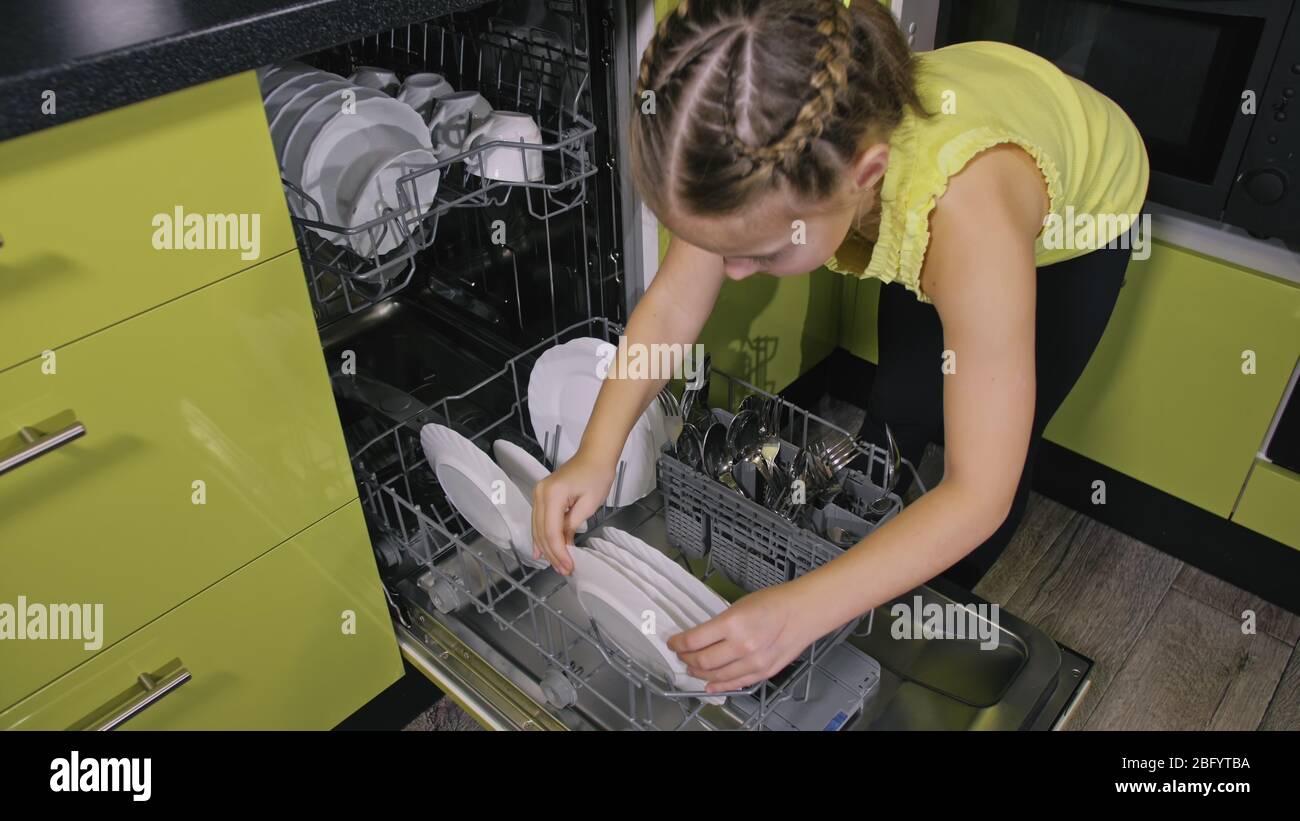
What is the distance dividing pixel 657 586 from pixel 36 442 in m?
0.50

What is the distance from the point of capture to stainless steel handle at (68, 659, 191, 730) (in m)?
0.88

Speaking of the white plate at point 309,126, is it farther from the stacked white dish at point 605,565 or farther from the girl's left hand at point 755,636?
the girl's left hand at point 755,636

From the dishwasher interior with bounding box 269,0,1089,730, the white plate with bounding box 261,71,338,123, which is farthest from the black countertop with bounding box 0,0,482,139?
the white plate with bounding box 261,71,338,123

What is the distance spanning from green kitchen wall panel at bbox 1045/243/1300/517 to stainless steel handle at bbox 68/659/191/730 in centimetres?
119

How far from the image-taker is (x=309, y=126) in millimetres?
990

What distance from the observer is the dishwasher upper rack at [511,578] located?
876mm

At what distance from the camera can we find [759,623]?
74 cm

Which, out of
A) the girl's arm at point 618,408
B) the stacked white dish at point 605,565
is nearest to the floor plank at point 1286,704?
the stacked white dish at point 605,565

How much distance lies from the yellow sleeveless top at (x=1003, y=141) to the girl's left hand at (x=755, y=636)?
28cm

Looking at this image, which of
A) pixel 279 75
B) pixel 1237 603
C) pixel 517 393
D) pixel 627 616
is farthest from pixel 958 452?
pixel 1237 603

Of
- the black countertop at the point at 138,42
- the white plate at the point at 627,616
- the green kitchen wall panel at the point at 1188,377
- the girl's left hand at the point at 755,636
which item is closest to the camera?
the black countertop at the point at 138,42

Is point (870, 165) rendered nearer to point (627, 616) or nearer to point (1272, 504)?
point (627, 616)
